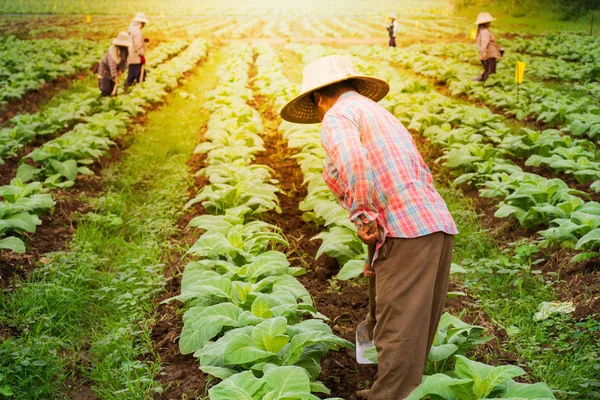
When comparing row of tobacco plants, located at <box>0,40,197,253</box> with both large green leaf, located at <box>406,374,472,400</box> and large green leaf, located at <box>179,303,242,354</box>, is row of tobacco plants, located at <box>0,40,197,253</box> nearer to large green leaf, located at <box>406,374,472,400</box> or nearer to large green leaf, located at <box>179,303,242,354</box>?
large green leaf, located at <box>179,303,242,354</box>

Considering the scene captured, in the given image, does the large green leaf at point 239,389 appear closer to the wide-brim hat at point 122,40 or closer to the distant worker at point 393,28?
the wide-brim hat at point 122,40

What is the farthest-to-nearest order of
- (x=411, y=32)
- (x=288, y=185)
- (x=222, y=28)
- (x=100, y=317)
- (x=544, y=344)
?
(x=222, y=28) → (x=411, y=32) → (x=288, y=185) → (x=100, y=317) → (x=544, y=344)

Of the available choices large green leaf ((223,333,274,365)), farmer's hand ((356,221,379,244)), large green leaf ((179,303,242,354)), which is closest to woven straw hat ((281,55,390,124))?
farmer's hand ((356,221,379,244))

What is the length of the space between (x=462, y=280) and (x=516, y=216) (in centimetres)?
85

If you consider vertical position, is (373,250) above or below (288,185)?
above

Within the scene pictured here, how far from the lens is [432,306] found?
259 centimetres

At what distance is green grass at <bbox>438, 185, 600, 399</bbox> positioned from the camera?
9.89ft

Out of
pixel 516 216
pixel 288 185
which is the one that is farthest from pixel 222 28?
pixel 516 216

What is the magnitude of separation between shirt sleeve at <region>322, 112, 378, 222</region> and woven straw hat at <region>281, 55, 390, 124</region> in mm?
254

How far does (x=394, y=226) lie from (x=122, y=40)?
984 centimetres

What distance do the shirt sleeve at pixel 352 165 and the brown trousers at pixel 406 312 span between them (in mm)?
208

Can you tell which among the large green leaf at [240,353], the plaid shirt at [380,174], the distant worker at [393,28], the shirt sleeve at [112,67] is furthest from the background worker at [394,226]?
the distant worker at [393,28]

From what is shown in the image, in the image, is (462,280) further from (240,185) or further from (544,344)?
(240,185)

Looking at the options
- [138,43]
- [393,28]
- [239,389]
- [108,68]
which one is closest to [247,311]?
[239,389]
